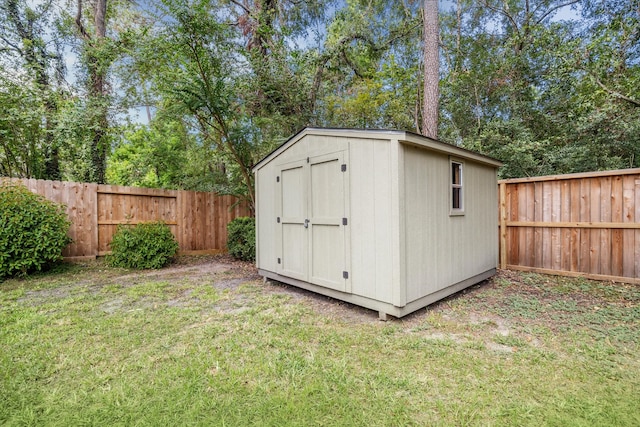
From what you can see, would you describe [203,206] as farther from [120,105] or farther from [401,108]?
[401,108]

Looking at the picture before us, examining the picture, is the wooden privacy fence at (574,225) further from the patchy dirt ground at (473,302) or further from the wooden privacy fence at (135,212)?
the wooden privacy fence at (135,212)

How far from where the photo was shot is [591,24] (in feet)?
27.2

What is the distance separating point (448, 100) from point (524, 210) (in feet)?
18.4

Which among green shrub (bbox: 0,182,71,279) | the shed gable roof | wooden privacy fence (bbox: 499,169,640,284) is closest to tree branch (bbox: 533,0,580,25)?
wooden privacy fence (bbox: 499,169,640,284)

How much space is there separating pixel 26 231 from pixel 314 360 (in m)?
5.28

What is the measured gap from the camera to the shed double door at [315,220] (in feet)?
11.7

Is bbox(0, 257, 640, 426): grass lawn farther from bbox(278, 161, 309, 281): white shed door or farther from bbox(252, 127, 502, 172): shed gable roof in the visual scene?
bbox(252, 127, 502, 172): shed gable roof

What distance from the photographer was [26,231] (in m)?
4.62

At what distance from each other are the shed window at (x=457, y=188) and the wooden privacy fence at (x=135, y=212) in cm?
539

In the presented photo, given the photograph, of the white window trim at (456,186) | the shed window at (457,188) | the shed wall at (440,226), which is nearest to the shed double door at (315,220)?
the shed wall at (440,226)

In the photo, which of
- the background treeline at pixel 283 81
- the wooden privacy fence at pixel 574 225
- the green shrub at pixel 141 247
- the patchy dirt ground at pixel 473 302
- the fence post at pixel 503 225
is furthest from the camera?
the background treeline at pixel 283 81

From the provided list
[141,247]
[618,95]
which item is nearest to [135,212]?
[141,247]

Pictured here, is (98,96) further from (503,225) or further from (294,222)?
(503,225)

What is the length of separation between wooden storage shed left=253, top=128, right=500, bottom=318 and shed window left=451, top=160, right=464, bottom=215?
0.05 feet
